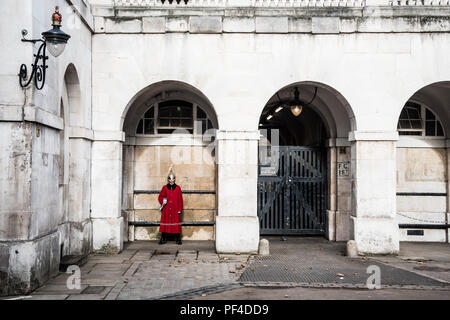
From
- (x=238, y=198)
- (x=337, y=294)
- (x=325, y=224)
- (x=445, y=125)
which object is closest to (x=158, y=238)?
(x=238, y=198)

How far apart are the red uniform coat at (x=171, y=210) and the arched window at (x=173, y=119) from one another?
1.88m

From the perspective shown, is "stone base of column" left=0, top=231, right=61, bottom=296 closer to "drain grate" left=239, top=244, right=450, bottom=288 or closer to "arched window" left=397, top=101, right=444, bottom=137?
"drain grate" left=239, top=244, right=450, bottom=288

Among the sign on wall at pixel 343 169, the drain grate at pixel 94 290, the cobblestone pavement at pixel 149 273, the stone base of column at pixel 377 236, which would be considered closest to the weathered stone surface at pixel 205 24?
the sign on wall at pixel 343 169

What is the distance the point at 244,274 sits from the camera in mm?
8828

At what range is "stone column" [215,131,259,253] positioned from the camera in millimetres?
10734

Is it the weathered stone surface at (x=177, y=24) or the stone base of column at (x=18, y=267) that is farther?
the weathered stone surface at (x=177, y=24)

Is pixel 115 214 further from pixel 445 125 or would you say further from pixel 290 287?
pixel 445 125

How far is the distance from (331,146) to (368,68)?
2.71 meters

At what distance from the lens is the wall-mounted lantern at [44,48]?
23.7ft

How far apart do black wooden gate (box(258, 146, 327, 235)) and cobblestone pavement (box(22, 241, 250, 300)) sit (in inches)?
89.8

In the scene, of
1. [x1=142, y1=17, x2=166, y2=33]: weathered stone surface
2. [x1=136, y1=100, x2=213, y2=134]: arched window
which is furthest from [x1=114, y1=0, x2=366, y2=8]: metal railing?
[x1=136, y1=100, x2=213, y2=134]: arched window

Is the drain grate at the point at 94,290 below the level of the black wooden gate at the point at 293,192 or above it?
below
